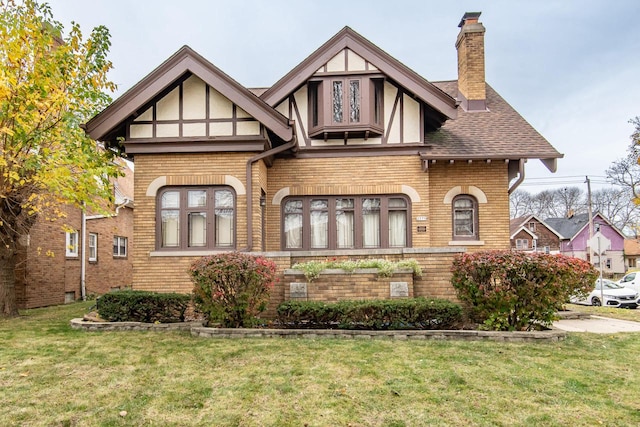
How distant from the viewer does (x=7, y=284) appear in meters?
11.2

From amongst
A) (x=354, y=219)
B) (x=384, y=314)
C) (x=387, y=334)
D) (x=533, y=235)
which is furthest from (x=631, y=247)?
(x=387, y=334)

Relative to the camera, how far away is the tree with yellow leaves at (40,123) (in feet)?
29.3

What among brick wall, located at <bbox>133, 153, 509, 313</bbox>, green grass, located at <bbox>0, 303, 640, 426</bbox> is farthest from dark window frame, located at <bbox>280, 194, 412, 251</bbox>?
green grass, located at <bbox>0, 303, 640, 426</bbox>

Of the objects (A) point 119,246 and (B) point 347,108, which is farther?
(A) point 119,246

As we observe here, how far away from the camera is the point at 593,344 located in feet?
24.4

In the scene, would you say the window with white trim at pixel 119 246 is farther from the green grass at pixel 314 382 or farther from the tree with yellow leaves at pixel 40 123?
the green grass at pixel 314 382

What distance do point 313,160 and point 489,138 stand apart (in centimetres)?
528

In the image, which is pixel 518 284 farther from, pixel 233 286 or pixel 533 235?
pixel 533 235

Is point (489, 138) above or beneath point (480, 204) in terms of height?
above

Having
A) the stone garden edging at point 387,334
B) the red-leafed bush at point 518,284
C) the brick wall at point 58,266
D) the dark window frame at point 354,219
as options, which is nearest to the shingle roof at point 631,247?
the dark window frame at point 354,219

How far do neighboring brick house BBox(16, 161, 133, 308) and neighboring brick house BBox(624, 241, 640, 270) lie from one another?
56.0m

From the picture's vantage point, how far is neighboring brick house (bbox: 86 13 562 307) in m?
10.3

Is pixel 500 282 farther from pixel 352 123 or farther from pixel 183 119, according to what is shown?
pixel 183 119

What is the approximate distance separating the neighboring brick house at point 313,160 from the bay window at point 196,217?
0.03m
